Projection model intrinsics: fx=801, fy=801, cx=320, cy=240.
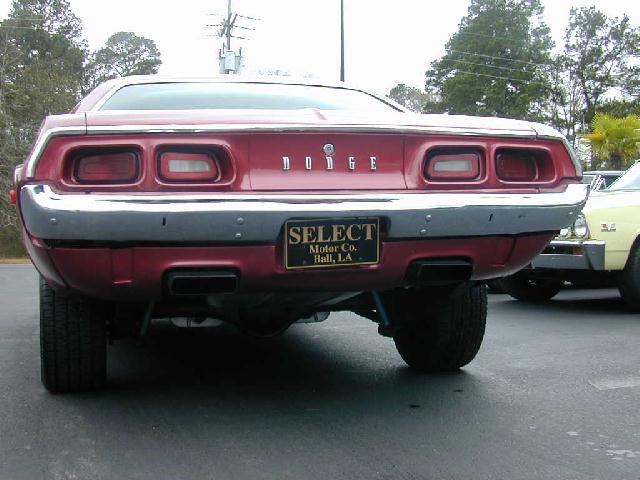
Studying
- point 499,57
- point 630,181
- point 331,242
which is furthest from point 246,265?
point 499,57

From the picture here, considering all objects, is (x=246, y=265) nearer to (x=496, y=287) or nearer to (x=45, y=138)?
(x=45, y=138)

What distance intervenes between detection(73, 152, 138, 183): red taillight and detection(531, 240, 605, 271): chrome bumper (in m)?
4.22

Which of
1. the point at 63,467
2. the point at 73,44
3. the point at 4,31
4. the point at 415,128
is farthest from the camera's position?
the point at 73,44

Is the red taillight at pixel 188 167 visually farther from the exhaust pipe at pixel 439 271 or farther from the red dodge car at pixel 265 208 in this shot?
the exhaust pipe at pixel 439 271

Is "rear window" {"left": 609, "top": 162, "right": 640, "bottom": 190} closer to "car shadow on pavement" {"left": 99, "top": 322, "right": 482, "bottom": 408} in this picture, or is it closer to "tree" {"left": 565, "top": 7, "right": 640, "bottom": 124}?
"car shadow on pavement" {"left": 99, "top": 322, "right": 482, "bottom": 408}

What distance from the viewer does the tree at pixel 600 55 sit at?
4600 cm

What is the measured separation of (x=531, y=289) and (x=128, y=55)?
5916cm

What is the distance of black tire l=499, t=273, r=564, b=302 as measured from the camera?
759 cm

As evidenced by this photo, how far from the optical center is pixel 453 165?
3283 millimetres

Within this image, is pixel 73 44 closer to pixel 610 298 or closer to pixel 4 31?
pixel 4 31

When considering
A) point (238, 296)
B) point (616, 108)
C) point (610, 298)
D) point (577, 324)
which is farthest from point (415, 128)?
point (616, 108)

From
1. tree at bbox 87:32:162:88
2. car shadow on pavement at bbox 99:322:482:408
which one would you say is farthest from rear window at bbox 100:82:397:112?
tree at bbox 87:32:162:88

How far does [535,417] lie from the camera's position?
11.4 feet

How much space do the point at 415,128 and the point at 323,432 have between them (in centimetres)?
127
